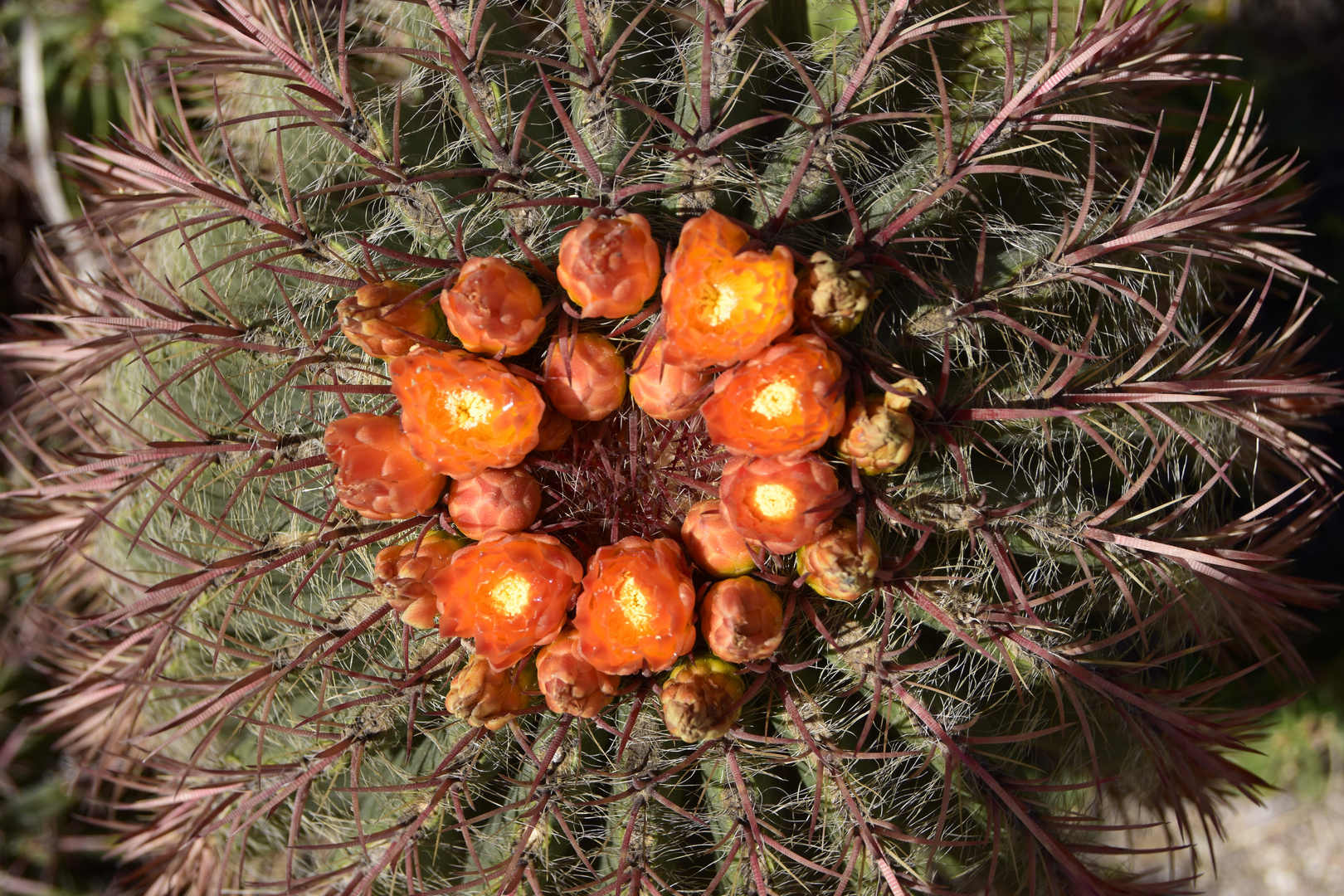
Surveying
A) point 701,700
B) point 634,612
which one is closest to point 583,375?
point 634,612

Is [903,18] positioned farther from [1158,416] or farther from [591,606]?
[591,606]

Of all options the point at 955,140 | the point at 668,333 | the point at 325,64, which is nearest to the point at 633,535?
the point at 668,333

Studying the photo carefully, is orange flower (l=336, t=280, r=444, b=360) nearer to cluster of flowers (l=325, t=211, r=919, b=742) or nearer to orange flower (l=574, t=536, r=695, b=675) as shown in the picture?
cluster of flowers (l=325, t=211, r=919, b=742)

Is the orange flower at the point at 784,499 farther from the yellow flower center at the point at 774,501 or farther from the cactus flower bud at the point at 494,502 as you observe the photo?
the cactus flower bud at the point at 494,502

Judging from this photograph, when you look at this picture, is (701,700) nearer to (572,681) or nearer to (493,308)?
(572,681)

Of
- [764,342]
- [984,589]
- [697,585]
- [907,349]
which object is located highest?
[764,342]
